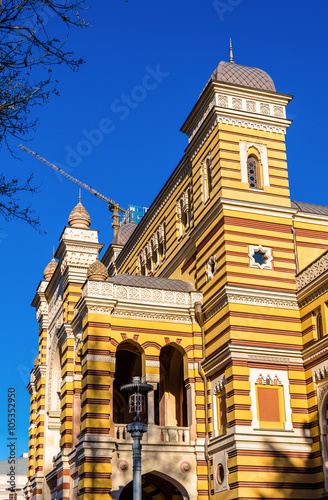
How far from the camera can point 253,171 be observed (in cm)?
2672

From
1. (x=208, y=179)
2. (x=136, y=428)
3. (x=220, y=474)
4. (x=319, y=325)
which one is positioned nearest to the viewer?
(x=136, y=428)

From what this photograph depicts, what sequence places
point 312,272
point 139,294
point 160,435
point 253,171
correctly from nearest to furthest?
point 312,272
point 160,435
point 139,294
point 253,171

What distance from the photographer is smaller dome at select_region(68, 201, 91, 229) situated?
36.5 metres

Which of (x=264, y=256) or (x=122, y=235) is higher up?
(x=122, y=235)

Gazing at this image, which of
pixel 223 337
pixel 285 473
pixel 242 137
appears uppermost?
pixel 242 137

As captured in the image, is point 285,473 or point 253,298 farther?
point 253,298

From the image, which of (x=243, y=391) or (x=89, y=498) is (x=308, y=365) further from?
(x=89, y=498)

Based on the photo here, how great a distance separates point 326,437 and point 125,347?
8.98m

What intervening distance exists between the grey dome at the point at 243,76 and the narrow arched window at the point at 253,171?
286 centimetres

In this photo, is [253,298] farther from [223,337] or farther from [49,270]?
[49,270]

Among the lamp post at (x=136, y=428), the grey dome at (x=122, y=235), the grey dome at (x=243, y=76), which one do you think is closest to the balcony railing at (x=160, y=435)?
the lamp post at (x=136, y=428)

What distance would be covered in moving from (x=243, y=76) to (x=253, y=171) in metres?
4.00

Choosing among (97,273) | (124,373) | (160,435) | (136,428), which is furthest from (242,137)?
(136,428)

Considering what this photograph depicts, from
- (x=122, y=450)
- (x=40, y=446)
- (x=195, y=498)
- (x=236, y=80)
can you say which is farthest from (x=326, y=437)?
(x=40, y=446)
